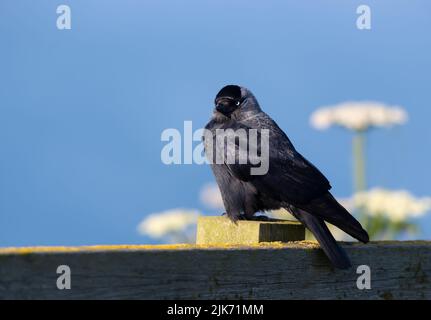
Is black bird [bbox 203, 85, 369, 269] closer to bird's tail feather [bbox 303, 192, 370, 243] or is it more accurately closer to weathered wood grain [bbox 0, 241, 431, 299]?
bird's tail feather [bbox 303, 192, 370, 243]

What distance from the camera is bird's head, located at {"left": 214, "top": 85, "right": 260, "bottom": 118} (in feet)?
16.2

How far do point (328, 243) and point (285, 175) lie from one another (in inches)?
37.6

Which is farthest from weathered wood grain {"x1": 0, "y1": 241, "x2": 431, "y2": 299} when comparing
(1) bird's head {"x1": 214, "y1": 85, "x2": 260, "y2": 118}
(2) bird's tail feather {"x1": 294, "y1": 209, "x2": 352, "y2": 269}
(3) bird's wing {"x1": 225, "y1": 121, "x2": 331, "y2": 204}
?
(1) bird's head {"x1": 214, "y1": 85, "x2": 260, "y2": 118}

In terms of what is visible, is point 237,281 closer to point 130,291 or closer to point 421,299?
point 130,291

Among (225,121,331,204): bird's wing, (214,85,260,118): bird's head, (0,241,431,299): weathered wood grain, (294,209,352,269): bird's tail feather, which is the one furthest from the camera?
(214,85,260,118): bird's head

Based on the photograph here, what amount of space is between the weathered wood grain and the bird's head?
6.09 feet

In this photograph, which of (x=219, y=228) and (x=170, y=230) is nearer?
(x=219, y=228)

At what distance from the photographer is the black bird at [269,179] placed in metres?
3.65

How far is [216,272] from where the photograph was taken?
2.78m

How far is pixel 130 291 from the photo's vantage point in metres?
2.57

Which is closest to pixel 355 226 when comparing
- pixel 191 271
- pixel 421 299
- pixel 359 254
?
pixel 359 254

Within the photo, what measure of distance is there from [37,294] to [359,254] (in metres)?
1.55

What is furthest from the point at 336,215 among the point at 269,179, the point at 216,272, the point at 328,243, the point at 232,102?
the point at 232,102
